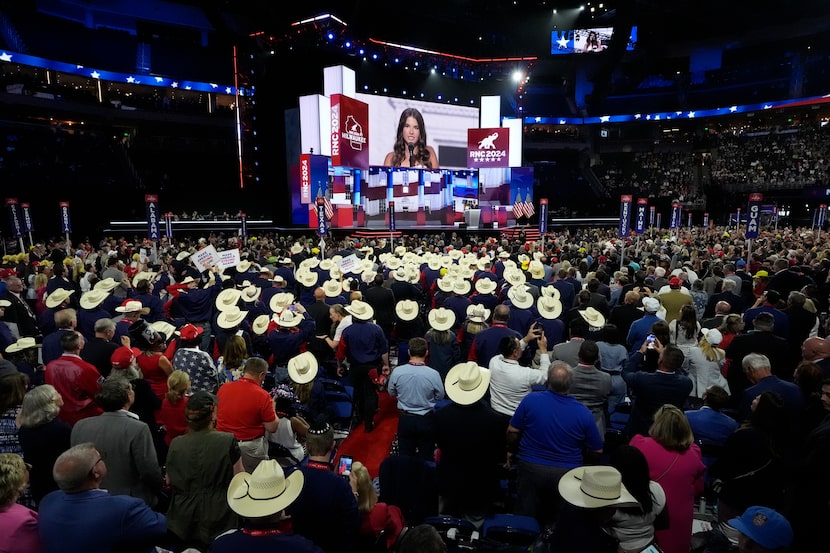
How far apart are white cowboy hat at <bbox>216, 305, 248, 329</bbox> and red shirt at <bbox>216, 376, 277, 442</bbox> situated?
7.13 ft

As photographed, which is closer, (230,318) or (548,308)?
(230,318)

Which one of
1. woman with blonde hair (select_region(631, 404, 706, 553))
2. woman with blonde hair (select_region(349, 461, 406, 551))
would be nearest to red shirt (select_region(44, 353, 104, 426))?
woman with blonde hair (select_region(349, 461, 406, 551))

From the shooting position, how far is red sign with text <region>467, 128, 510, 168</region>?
34.8 m

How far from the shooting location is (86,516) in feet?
9.08

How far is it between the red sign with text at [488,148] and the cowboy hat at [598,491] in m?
33.5

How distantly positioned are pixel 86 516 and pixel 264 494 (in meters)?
1.04

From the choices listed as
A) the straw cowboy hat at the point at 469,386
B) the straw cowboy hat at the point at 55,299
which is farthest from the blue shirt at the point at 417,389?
the straw cowboy hat at the point at 55,299

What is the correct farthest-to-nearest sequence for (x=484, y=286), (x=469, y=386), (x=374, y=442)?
(x=484, y=286), (x=374, y=442), (x=469, y=386)

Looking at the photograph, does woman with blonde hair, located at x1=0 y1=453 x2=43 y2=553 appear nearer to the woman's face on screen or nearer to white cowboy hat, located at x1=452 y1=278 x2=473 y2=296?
white cowboy hat, located at x1=452 y1=278 x2=473 y2=296

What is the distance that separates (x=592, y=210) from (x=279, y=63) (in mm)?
28804

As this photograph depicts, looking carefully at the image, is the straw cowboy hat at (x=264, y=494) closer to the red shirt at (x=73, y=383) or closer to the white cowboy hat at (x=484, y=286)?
the red shirt at (x=73, y=383)

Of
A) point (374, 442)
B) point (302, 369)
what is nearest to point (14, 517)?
point (302, 369)

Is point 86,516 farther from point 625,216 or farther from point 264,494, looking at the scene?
point 625,216

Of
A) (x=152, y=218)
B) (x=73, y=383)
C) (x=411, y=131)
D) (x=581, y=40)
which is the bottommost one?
(x=73, y=383)
